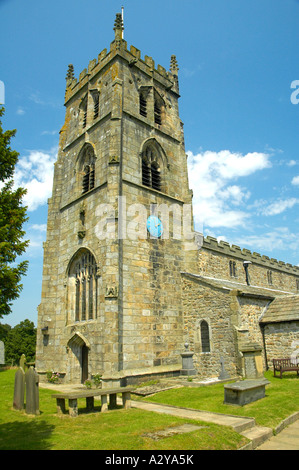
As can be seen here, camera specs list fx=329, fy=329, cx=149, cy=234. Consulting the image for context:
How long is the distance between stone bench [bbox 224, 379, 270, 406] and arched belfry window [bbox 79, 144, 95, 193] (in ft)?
42.6

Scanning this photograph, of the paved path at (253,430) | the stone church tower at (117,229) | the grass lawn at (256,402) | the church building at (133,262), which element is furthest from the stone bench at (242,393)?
the stone church tower at (117,229)

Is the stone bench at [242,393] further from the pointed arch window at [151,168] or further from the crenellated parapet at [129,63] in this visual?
the crenellated parapet at [129,63]

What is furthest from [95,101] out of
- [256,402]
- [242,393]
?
[256,402]

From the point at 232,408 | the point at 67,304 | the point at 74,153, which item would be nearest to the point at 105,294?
the point at 67,304

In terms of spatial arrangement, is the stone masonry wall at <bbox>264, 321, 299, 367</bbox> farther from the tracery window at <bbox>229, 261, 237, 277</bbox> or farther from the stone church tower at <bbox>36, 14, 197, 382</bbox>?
the tracery window at <bbox>229, 261, 237, 277</bbox>

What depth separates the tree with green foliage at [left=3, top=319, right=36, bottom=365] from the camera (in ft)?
144

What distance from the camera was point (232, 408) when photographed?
9.21m

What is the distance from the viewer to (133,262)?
615 inches

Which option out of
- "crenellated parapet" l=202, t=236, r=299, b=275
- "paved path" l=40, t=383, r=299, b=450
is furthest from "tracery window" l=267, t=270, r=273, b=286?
"paved path" l=40, t=383, r=299, b=450

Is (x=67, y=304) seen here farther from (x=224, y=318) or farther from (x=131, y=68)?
(x=131, y=68)

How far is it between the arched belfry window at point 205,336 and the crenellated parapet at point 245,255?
5.78m

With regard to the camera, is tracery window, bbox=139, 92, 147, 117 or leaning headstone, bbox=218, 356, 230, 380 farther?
tracery window, bbox=139, 92, 147, 117

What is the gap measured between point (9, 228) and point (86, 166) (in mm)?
10573

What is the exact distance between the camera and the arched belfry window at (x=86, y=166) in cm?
1897
